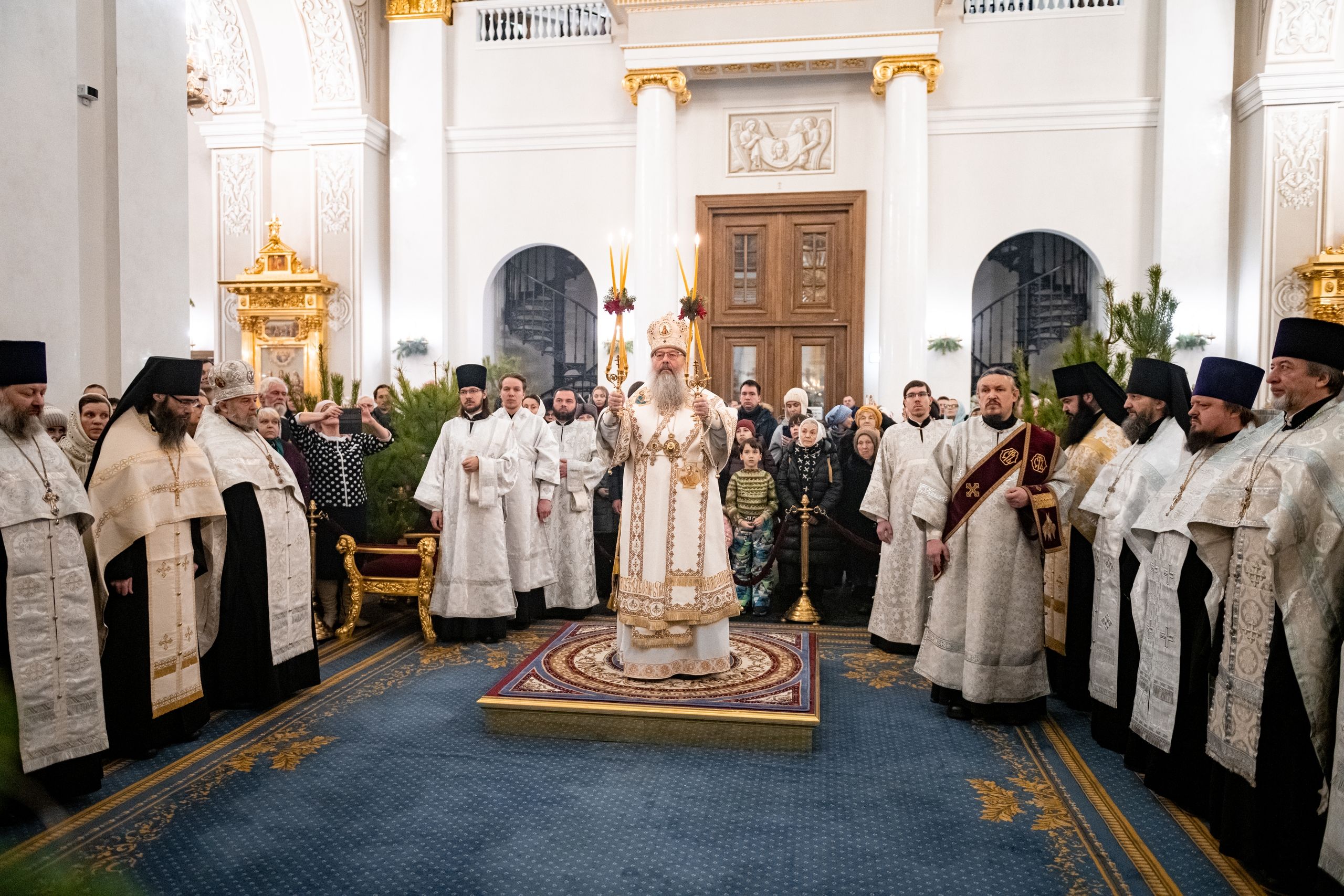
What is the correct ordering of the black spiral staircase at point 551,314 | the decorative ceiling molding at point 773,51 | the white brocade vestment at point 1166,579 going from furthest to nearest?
the black spiral staircase at point 551,314, the decorative ceiling molding at point 773,51, the white brocade vestment at point 1166,579

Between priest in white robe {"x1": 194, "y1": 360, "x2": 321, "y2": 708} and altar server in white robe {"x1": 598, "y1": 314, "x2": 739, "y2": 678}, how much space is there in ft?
6.25

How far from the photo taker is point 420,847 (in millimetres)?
3422

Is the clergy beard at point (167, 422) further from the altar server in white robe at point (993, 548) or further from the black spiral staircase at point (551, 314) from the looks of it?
the black spiral staircase at point (551, 314)

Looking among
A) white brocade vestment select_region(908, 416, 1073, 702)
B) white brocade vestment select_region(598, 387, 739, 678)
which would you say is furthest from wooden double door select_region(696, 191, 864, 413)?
white brocade vestment select_region(908, 416, 1073, 702)

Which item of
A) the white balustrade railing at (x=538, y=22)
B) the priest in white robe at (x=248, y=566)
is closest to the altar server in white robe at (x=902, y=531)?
the priest in white robe at (x=248, y=566)

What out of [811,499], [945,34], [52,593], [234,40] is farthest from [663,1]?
[52,593]

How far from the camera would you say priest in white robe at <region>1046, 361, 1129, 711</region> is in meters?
4.91

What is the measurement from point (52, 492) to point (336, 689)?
2.15 meters

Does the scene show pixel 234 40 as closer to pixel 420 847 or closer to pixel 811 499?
pixel 811 499

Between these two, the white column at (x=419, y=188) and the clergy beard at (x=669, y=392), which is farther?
the white column at (x=419, y=188)

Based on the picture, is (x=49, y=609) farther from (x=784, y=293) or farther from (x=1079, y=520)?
(x=784, y=293)

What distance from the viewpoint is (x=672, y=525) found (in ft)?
16.4

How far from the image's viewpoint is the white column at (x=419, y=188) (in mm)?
13656

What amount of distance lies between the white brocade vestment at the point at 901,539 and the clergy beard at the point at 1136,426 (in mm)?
1730
